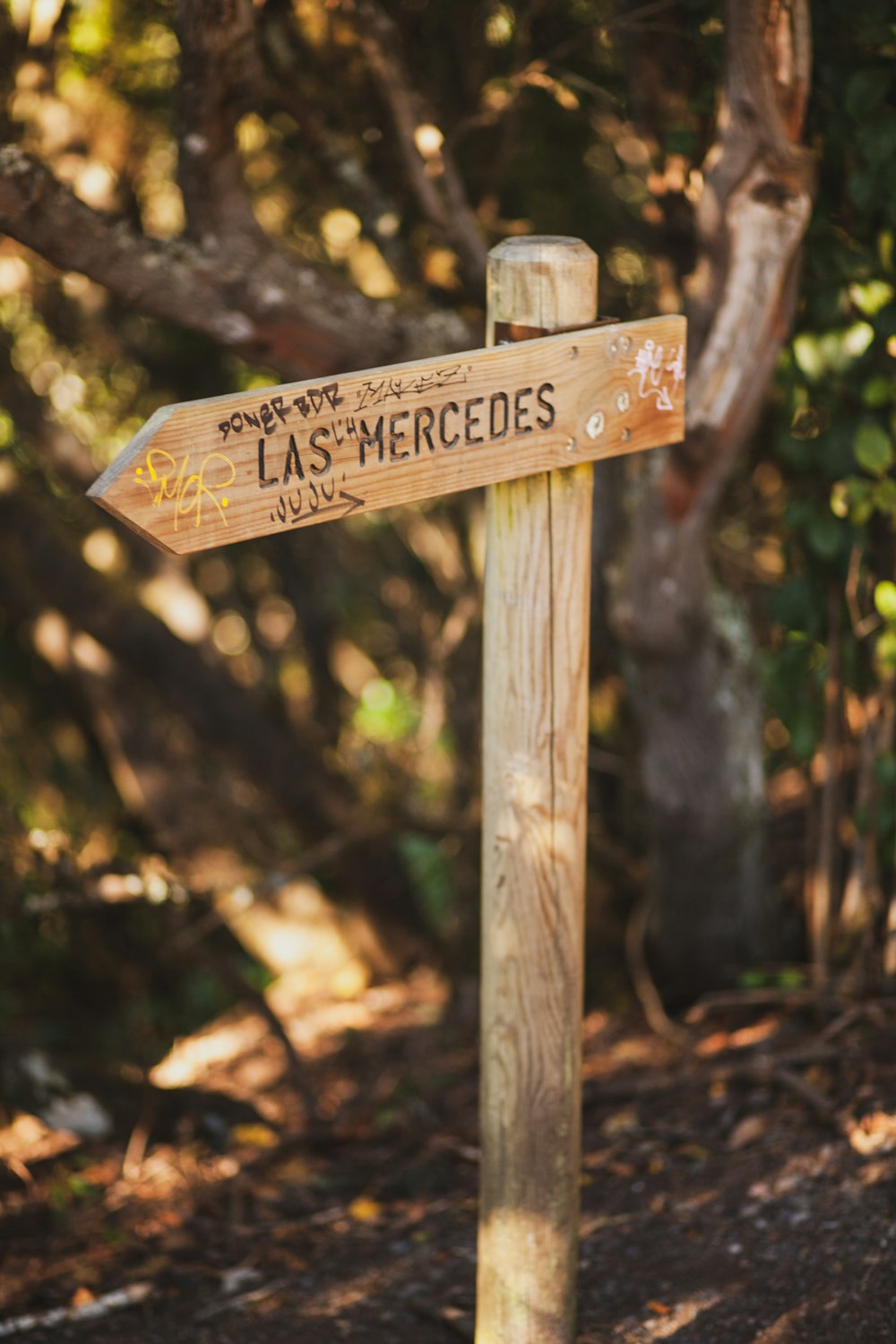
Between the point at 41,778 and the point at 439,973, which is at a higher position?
the point at 41,778

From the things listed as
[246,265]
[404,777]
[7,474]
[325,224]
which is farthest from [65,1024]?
[325,224]

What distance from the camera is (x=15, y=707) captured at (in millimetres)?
6699

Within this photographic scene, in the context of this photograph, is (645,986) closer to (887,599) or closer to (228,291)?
(887,599)

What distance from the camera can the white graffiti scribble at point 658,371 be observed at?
83.6 inches

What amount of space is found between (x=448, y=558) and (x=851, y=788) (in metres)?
2.43

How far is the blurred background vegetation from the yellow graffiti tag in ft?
4.29

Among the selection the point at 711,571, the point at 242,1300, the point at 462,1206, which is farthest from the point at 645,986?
the point at 242,1300

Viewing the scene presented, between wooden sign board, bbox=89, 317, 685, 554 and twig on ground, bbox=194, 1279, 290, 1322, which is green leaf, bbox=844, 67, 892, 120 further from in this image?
twig on ground, bbox=194, 1279, 290, 1322

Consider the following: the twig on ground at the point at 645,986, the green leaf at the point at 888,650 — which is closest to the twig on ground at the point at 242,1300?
the twig on ground at the point at 645,986

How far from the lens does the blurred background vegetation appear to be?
10.4ft

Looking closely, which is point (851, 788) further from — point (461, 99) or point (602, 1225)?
point (461, 99)

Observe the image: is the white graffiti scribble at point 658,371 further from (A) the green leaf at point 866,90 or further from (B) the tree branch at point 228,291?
(B) the tree branch at point 228,291

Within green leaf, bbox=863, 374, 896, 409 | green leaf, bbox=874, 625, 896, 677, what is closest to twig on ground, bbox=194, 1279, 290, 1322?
green leaf, bbox=874, 625, 896, 677

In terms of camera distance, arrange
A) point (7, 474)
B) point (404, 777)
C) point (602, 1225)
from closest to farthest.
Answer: point (602, 1225), point (7, 474), point (404, 777)
